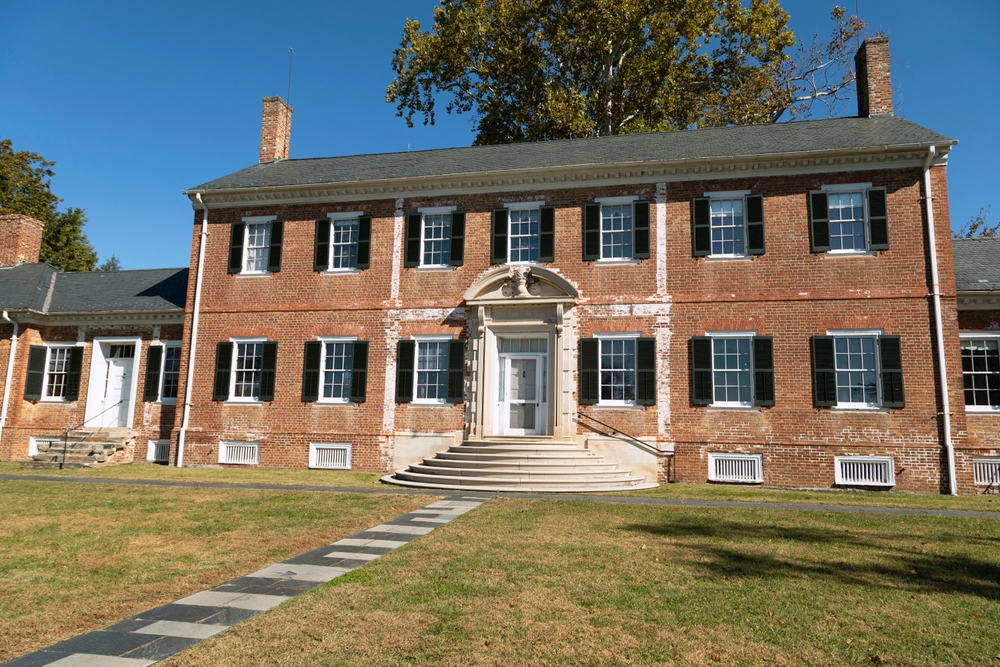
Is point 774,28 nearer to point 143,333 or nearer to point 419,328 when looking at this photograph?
point 419,328

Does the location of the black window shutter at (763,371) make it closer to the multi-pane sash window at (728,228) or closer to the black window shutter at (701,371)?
the black window shutter at (701,371)

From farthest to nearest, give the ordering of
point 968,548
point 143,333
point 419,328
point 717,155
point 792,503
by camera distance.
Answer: point 143,333, point 419,328, point 717,155, point 792,503, point 968,548

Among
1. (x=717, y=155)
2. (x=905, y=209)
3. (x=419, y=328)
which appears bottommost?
(x=419, y=328)

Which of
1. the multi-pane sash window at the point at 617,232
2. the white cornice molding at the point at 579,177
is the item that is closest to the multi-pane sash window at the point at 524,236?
the white cornice molding at the point at 579,177

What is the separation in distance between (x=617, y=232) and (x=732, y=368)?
14.2 feet

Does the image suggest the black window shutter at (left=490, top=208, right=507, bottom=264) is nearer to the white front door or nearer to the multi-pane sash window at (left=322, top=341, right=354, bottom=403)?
the white front door

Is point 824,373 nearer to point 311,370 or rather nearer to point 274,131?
point 311,370

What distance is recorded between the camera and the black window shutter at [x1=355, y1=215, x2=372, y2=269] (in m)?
18.8

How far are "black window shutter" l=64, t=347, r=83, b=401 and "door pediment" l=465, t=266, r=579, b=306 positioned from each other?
12.3 meters

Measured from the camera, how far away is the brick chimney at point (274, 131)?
886 inches

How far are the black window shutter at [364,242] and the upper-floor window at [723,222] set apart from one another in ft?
27.8

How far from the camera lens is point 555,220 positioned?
17734mm

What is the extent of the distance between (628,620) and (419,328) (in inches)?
529

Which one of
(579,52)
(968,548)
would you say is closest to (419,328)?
(968,548)
